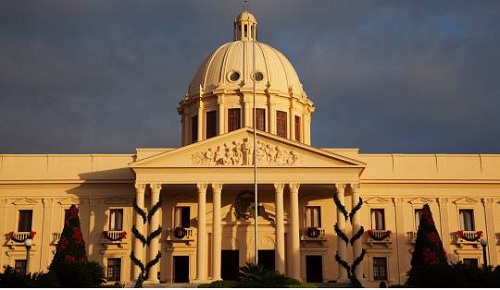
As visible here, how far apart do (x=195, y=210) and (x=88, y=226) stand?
8446 millimetres

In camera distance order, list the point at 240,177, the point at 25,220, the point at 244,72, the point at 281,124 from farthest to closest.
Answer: the point at 244,72
the point at 281,124
the point at 25,220
the point at 240,177

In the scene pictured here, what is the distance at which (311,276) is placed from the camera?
54.7 metres

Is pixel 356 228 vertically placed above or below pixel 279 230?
above

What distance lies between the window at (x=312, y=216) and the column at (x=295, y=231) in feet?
13.7

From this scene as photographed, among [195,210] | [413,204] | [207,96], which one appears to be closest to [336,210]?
[413,204]

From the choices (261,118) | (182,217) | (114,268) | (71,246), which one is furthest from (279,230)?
(261,118)

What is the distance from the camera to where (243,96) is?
207 feet

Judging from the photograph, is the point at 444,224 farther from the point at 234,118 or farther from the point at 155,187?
the point at 155,187

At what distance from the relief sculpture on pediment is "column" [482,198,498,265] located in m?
16.9

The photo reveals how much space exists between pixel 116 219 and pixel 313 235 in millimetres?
15529

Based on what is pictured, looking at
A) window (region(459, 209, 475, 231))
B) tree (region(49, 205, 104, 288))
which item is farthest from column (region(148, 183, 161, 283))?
window (region(459, 209, 475, 231))

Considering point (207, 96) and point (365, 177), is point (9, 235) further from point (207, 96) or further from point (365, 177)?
point (365, 177)

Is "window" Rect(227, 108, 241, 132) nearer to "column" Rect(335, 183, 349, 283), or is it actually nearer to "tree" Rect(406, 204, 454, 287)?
"column" Rect(335, 183, 349, 283)

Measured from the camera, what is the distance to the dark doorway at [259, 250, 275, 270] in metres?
54.2
